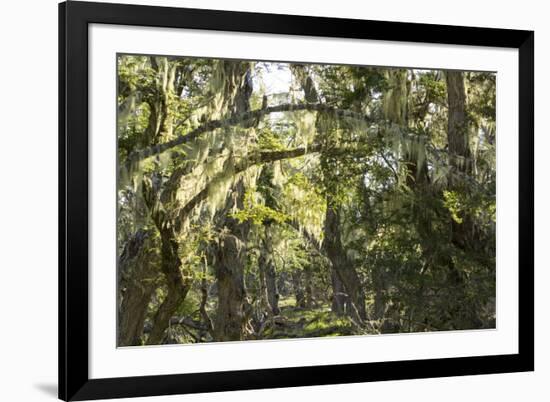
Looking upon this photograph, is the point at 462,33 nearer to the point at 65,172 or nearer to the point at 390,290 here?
the point at 390,290

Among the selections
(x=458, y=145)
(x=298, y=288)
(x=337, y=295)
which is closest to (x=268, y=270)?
(x=298, y=288)

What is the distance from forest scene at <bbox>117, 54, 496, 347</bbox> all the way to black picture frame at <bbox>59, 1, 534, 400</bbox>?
0.35 ft

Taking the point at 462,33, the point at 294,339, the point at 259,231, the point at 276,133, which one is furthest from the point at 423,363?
the point at 462,33

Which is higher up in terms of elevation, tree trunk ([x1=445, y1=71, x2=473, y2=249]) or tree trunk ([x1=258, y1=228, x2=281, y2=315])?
tree trunk ([x1=445, y1=71, x2=473, y2=249])

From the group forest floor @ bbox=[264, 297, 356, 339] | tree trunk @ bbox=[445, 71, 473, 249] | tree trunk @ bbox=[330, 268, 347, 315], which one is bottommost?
forest floor @ bbox=[264, 297, 356, 339]

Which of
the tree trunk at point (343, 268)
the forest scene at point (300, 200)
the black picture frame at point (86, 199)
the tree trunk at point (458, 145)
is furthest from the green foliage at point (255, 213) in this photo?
the tree trunk at point (458, 145)

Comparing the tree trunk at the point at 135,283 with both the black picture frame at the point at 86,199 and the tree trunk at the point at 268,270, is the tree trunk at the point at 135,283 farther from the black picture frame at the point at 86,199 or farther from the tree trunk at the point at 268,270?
the tree trunk at the point at 268,270

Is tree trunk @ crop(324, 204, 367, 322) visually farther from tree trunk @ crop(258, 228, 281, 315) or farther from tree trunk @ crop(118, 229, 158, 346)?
tree trunk @ crop(118, 229, 158, 346)

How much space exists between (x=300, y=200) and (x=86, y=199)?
65 cm

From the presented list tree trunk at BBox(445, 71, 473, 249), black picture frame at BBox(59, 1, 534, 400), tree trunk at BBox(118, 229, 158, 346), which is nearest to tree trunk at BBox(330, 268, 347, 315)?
black picture frame at BBox(59, 1, 534, 400)

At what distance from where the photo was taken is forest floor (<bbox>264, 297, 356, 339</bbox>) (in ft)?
8.61

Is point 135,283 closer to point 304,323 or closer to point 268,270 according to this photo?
point 268,270

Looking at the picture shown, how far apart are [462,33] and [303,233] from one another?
82cm

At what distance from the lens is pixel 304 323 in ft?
8.66
